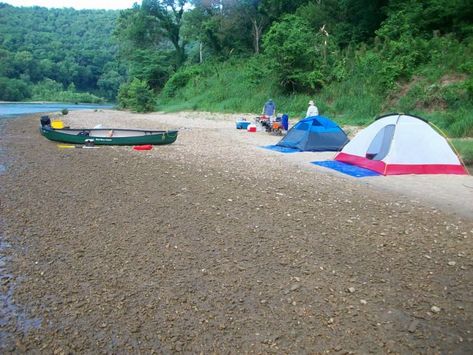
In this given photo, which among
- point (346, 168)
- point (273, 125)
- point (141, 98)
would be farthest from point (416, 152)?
point (141, 98)

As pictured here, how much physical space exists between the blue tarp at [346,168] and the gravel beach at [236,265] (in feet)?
2.02

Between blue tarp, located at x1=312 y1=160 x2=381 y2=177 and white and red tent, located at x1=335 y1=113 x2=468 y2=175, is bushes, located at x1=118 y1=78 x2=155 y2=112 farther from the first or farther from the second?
white and red tent, located at x1=335 y1=113 x2=468 y2=175

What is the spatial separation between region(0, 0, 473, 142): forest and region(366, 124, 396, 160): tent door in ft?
16.7

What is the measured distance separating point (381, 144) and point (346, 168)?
3.65 ft

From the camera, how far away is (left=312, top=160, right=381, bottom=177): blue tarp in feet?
31.1

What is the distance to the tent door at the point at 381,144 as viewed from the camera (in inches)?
387

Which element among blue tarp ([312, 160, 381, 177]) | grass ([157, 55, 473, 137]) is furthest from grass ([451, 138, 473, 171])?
blue tarp ([312, 160, 381, 177])

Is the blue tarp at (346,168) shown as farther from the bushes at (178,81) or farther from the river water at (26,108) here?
the bushes at (178,81)

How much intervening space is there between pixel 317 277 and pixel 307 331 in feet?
3.28

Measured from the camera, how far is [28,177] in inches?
362

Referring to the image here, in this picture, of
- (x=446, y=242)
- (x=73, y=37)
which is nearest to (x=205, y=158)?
(x=446, y=242)

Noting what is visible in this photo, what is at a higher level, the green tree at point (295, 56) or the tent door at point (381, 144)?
the green tree at point (295, 56)

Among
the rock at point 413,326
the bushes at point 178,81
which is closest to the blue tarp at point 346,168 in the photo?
the rock at point 413,326

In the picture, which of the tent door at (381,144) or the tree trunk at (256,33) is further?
the tree trunk at (256,33)
